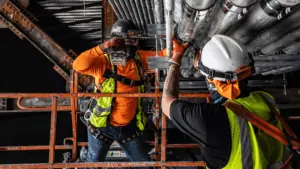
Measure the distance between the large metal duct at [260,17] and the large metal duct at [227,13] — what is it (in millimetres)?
96

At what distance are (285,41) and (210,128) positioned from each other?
1.20 metres

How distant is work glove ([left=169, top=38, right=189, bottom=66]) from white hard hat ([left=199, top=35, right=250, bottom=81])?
43 centimetres

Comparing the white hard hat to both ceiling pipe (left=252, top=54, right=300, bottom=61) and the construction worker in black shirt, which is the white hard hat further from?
ceiling pipe (left=252, top=54, right=300, bottom=61)

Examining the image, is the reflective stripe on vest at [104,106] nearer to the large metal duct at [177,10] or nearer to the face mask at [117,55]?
the face mask at [117,55]

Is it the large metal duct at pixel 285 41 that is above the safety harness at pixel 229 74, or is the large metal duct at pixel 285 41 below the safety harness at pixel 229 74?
above

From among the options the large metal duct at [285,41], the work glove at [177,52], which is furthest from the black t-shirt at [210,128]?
the large metal duct at [285,41]

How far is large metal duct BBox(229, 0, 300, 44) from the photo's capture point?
1790mm

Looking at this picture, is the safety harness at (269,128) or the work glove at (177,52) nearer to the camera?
the safety harness at (269,128)

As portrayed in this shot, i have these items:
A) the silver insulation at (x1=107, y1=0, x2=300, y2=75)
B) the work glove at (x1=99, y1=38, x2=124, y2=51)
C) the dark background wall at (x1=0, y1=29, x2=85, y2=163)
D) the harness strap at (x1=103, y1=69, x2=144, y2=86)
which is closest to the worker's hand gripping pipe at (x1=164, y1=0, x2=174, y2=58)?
the silver insulation at (x1=107, y1=0, x2=300, y2=75)

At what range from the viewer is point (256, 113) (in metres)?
1.91

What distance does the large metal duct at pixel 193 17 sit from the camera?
1.88 m

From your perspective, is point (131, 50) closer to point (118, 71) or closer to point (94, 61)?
point (118, 71)

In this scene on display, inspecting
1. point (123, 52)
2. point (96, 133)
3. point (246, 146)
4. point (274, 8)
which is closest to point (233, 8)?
point (274, 8)

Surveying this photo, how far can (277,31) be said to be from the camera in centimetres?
233
